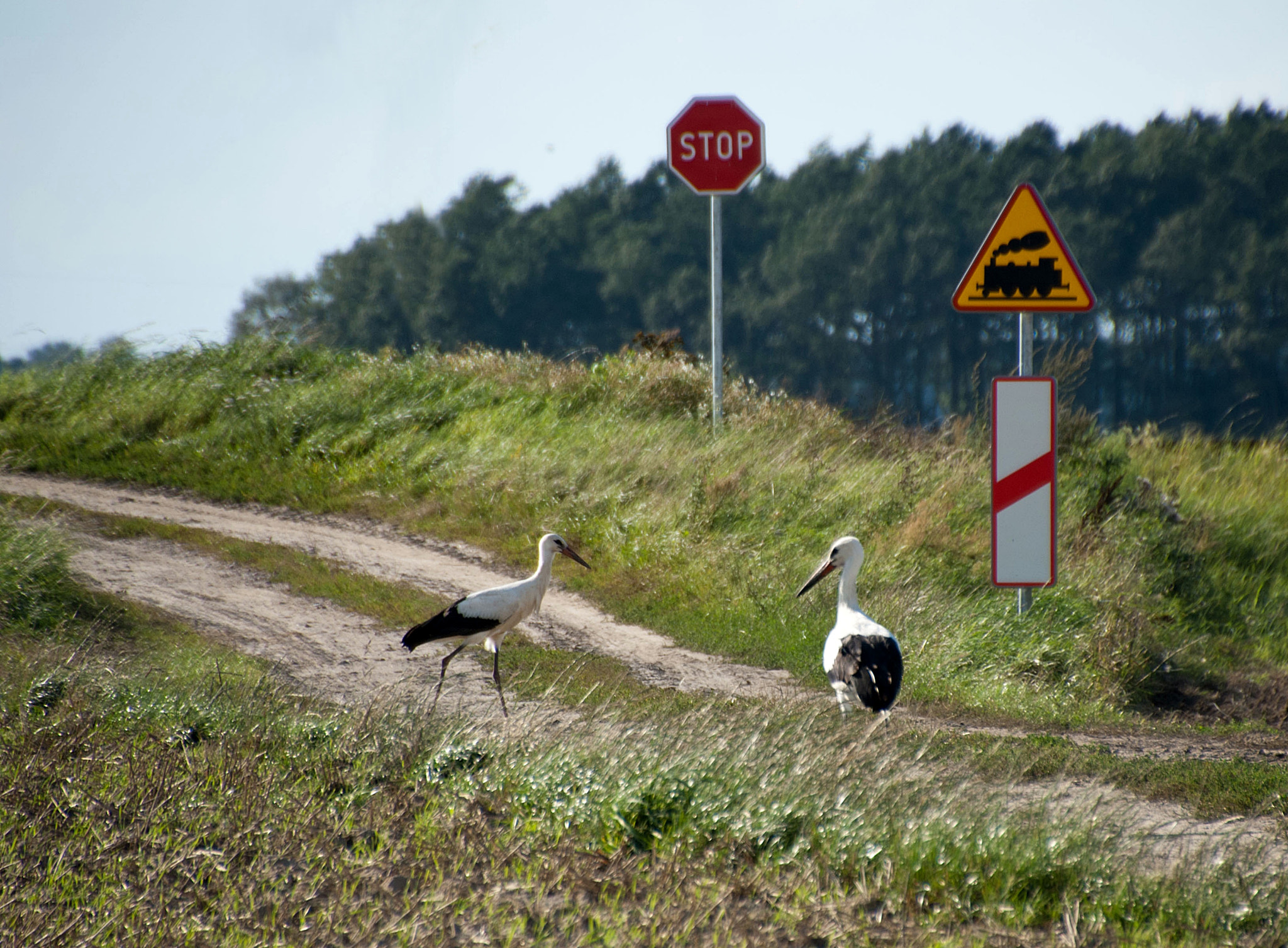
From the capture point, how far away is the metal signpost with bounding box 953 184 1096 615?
7711 mm

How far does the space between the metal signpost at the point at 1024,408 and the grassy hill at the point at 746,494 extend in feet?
2.96

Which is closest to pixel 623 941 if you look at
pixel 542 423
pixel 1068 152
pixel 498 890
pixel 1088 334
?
pixel 498 890

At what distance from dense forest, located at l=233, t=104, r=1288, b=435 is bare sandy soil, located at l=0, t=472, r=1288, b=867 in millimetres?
28306

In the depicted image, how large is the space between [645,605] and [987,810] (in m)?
5.90

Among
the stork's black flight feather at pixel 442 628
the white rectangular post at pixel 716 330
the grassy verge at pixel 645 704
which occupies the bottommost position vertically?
the grassy verge at pixel 645 704

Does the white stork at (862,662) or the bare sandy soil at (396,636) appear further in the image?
the white stork at (862,662)

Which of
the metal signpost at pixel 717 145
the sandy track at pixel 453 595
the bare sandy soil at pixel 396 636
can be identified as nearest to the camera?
the bare sandy soil at pixel 396 636

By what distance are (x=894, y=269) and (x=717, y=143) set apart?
34214 mm

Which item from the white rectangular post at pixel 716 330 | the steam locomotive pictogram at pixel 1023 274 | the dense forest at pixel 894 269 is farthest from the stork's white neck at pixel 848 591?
the dense forest at pixel 894 269

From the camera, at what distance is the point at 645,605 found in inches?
390

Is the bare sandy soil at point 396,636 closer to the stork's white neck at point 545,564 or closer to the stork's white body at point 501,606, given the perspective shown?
the stork's white body at point 501,606

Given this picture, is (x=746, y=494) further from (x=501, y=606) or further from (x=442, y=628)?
(x=442, y=628)

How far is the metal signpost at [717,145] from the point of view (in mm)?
14844

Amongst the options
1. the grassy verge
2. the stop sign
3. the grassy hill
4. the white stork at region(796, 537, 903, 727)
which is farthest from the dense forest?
the white stork at region(796, 537, 903, 727)
